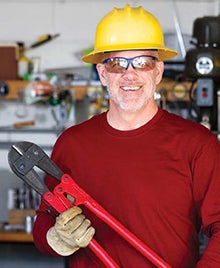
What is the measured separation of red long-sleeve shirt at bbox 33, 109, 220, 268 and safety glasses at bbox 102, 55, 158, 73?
15cm

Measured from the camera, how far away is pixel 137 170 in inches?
73.8

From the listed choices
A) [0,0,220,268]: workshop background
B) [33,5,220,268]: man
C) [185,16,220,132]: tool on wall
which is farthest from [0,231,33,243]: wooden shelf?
[33,5,220,268]: man

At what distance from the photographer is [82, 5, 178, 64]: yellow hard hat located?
1906 mm

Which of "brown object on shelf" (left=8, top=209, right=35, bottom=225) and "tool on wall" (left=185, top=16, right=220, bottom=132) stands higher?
"tool on wall" (left=185, top=16, right=220, bottom=132)

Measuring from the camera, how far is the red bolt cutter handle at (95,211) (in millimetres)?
1795

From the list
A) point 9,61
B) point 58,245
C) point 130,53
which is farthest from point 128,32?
point 9,61

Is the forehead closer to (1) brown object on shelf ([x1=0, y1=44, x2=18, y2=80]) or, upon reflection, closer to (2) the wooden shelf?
(2) the wooden shelf

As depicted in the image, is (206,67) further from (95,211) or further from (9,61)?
(95,211)

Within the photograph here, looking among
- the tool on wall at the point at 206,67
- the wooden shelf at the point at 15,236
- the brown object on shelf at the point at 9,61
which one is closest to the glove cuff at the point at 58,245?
the tool on wall at the point at 206,67

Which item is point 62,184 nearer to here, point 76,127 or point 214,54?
point 76,127

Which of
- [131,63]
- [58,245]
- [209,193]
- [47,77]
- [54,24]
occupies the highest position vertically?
[54,24]

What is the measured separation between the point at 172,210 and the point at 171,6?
2825 millimetres

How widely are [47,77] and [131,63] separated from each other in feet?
8.10

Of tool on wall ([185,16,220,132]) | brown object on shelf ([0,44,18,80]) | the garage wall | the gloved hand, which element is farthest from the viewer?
the garage wall
